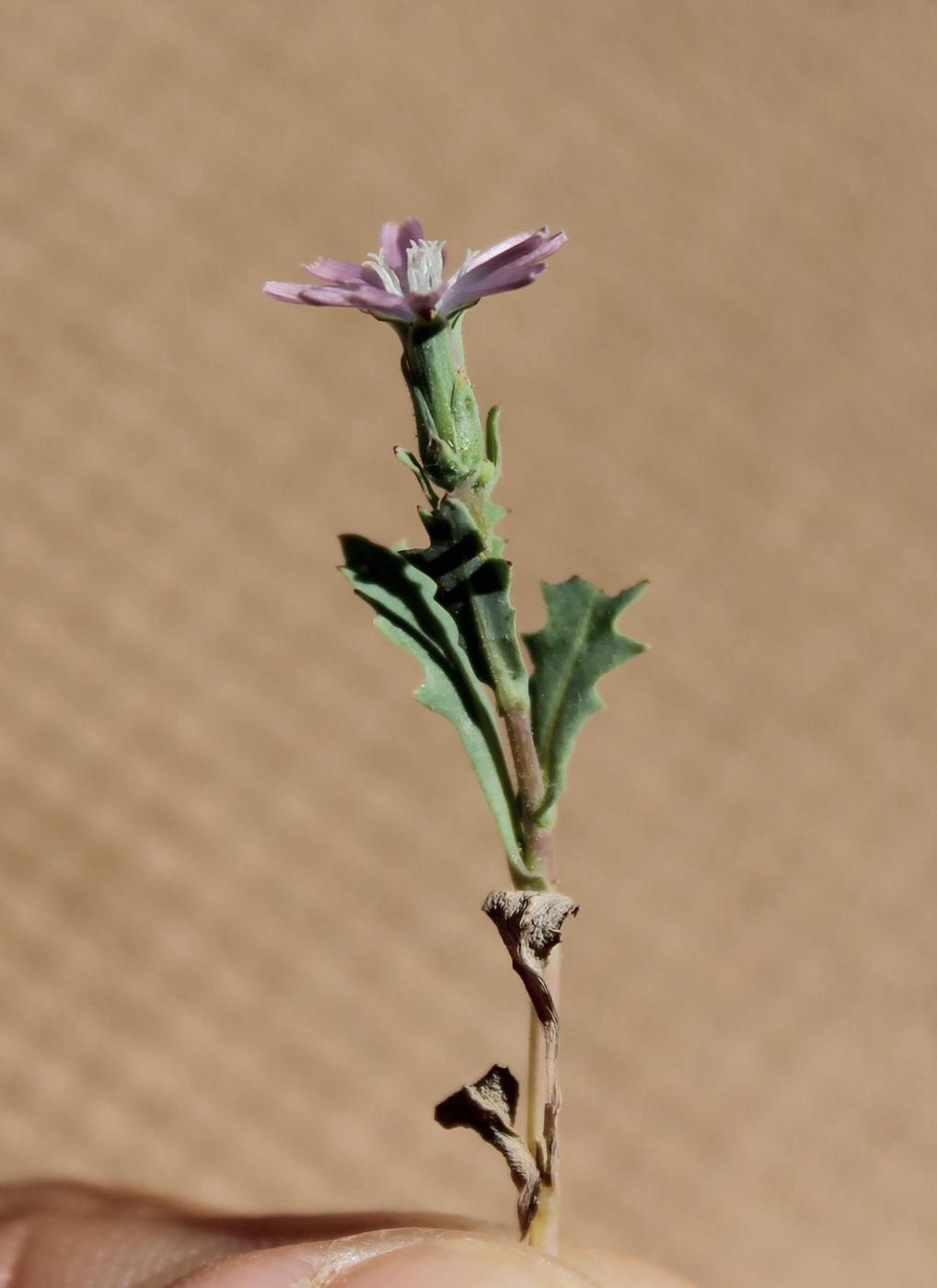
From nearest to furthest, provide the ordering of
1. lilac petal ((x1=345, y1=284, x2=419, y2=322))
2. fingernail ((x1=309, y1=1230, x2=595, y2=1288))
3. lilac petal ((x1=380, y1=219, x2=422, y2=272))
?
lilac petal ((x1=345, y1=284, x2=419, y2=322))
lilac petal ((x1=380, y1=219, x2=422, y2=272))
fingernail ((x1=309, y1=1230, x2=595, y2=1288))

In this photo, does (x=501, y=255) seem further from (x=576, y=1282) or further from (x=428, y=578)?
(x=576, y=1282)

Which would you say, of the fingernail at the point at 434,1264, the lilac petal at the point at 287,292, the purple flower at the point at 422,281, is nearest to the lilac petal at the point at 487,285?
the purple flower at the point at 422,281

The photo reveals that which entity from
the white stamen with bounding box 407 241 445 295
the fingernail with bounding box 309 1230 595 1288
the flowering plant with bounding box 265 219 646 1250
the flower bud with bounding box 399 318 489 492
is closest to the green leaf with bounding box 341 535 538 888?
the flowering plant with bounding box 265 219 646 1250

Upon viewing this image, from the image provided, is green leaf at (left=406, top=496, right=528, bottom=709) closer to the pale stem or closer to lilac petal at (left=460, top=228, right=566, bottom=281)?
the pale stem

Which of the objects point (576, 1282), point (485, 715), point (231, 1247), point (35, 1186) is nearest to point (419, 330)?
point (485, 715)

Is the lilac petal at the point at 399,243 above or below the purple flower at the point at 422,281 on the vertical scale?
above

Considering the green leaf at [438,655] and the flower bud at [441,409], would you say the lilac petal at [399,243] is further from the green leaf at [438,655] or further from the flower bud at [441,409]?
the green leaf at [438,655]
